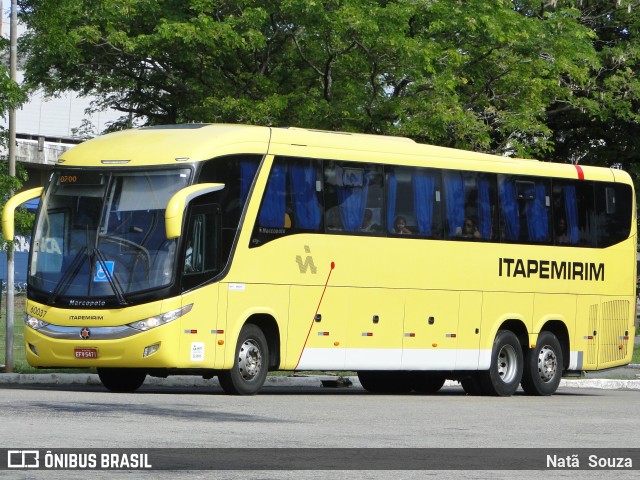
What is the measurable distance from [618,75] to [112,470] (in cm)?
2832

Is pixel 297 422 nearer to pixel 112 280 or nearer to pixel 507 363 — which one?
pixel 112 280

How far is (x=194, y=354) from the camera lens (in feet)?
65.6

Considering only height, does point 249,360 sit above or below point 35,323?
below

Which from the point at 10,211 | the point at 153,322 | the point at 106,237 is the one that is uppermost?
the point at 10,211

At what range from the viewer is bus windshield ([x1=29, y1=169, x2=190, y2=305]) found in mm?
19938

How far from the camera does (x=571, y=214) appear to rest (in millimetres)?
25688

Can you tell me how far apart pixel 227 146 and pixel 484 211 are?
538 centimetres

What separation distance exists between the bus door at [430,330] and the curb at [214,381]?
270cm

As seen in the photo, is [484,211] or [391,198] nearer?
[391,198]

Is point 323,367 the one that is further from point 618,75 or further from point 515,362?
point 618,75

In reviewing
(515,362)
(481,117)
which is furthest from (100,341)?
(481,117)

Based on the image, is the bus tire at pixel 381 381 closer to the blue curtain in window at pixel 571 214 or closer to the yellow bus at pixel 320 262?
the yellow bus at pixel 320 262

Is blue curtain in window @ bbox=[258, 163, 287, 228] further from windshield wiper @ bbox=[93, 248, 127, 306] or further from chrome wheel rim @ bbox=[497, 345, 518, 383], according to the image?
Answer: chrome wheel rim @ bbox=[497, 345, 518, 383]

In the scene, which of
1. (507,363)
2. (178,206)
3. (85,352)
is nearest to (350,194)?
(178,206)
